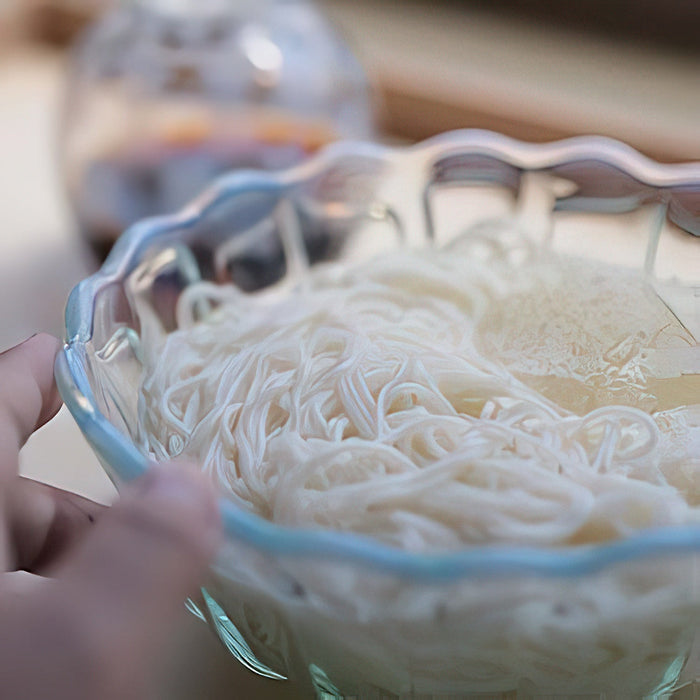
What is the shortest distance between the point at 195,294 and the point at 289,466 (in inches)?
6.1

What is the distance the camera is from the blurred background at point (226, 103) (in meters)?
0.68

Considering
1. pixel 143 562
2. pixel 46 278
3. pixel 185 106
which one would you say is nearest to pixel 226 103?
pixel 185 106

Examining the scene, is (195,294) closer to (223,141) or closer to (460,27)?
(223,141)

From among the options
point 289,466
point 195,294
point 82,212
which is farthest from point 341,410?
point 82,212

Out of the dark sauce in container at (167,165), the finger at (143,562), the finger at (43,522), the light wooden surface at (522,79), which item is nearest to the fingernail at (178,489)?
the finger at (143,562)

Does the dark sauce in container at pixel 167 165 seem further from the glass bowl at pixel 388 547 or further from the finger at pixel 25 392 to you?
the finger at pixel 25 392

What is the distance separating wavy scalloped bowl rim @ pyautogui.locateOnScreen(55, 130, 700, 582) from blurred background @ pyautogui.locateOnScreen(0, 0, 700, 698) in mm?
140

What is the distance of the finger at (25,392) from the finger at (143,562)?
0.31 feet

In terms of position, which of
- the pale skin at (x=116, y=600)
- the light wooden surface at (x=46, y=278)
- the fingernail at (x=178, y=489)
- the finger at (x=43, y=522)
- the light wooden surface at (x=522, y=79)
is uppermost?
the fingernail at (x=178, y=489)

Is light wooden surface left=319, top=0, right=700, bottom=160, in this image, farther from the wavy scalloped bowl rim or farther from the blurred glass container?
the wavy scalloped bowl rim

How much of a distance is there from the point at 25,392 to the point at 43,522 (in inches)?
1.8

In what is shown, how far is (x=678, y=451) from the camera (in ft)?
1.08

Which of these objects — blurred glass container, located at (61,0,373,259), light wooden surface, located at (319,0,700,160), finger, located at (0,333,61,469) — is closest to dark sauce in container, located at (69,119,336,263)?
blurred glass container, located at (61,0,373,259)

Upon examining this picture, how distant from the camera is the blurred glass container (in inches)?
27.0
